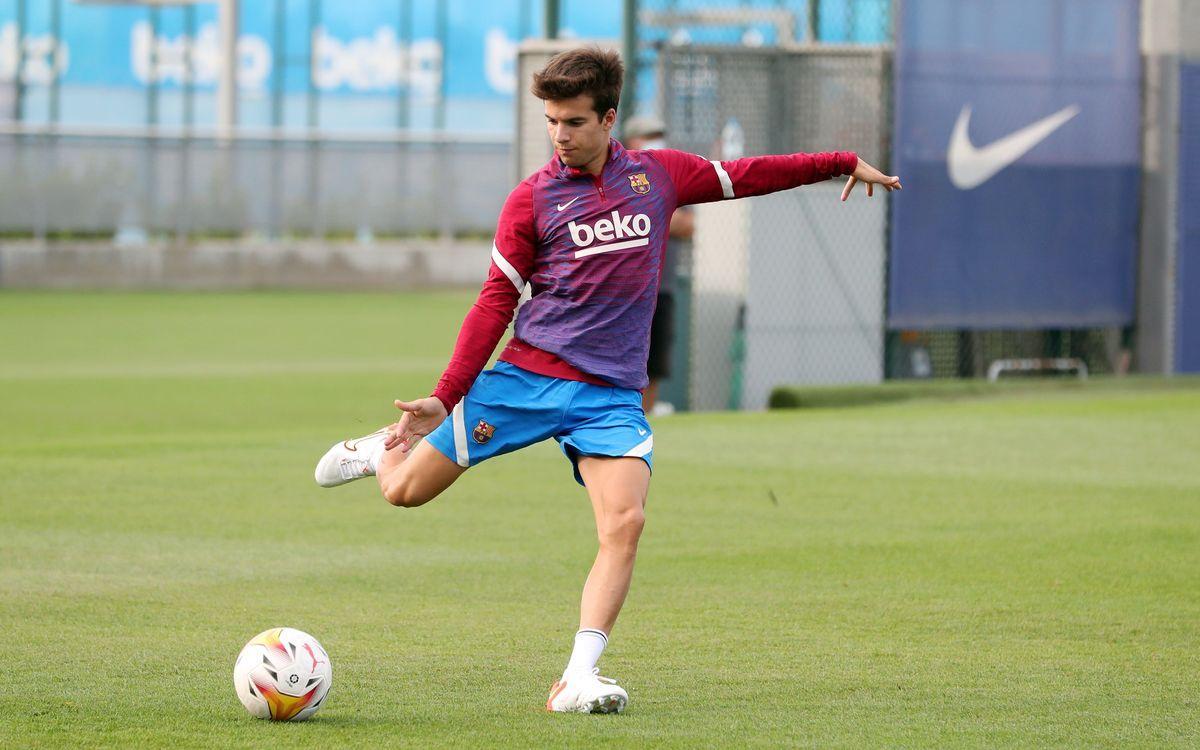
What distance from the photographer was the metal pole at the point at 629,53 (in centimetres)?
1353

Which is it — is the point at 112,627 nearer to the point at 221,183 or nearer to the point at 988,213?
the point at 988,213

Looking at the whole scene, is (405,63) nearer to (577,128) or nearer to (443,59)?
(443,59)

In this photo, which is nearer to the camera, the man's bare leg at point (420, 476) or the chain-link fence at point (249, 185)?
the man's bare leg at point (420, 476)

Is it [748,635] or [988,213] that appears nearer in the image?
[748,635]

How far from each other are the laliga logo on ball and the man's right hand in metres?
0.65

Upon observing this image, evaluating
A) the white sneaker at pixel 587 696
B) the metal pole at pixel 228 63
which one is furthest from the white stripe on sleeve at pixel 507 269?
the metal pole at pixel 228 63

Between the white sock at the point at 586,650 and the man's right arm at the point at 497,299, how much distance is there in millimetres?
757

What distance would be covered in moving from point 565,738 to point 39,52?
38.9 meters

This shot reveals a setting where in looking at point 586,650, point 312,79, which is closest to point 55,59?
point 312,79

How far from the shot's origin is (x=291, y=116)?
41.3 metres

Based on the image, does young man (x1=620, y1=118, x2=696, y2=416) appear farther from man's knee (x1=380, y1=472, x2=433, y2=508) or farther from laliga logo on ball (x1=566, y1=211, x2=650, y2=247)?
laliga logo on ball (x1=566, y1=211, x2=650, y2=247)

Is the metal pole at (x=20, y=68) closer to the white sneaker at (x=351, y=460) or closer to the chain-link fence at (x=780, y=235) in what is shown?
the chain-link fence at (x=780, y=235)

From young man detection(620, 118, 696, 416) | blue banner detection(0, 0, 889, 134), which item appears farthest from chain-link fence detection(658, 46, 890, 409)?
blue banner detection(0, 0, 889, 134)

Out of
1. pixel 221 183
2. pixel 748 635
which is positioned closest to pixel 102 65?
pixel 221 183
